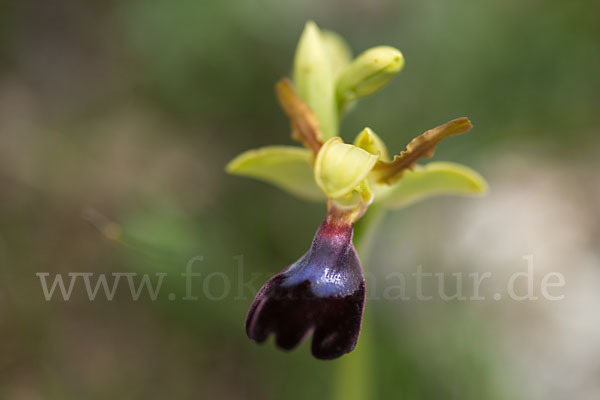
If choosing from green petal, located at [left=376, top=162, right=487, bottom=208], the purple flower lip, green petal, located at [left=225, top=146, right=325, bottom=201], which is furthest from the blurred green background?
the purple flower lip

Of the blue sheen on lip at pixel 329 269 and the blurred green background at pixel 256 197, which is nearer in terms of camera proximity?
the blue sheen on lip at pixel 329 269

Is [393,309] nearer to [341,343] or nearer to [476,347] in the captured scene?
[476,347]

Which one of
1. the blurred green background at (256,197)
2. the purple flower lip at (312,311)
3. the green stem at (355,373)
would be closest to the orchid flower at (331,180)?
the purple flower lip at (312,311)

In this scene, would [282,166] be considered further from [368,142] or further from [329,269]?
[329,269]

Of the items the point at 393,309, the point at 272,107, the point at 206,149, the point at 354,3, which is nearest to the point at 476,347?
the point at 393,309

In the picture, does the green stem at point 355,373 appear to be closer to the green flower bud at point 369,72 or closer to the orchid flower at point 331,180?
the orchid flower at point 331,180
